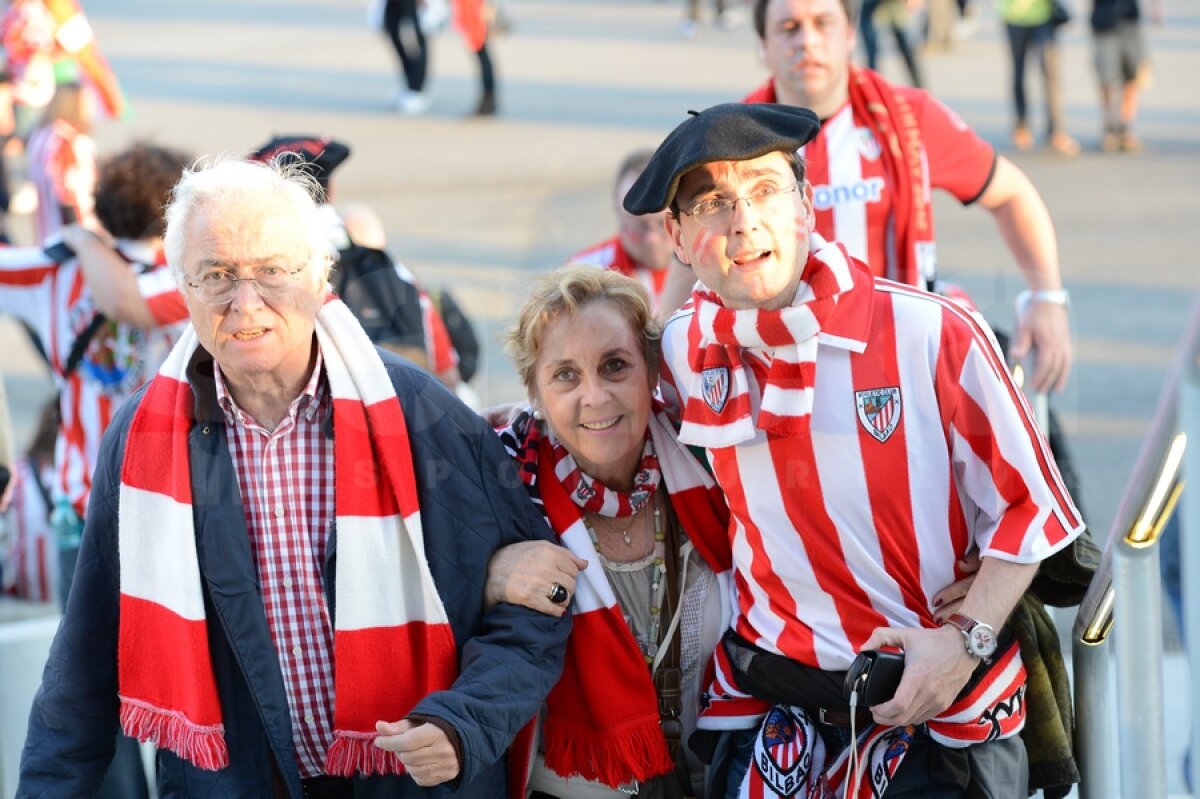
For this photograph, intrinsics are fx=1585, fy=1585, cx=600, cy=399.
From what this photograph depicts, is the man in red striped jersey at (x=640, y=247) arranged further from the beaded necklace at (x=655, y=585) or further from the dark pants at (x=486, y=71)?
the dark pants at (x=486, y=71)

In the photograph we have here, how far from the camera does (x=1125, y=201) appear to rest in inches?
419

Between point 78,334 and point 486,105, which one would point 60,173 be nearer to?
point 78,334

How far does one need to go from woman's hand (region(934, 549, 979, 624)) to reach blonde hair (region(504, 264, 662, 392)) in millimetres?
683

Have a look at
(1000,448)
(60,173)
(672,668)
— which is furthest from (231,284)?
(60,173)

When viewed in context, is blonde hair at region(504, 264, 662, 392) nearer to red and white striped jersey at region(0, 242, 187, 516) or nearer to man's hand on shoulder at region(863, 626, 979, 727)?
man's hand on shoulder at region(863, 626, 979, 727)

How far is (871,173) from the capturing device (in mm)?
3680

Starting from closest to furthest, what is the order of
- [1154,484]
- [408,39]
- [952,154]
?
[1154,484], [952,154], [408,39]

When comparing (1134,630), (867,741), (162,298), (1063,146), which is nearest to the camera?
(1134,630)

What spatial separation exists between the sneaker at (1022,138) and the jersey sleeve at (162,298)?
29.6 feet

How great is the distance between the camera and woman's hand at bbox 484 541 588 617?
2850 mm

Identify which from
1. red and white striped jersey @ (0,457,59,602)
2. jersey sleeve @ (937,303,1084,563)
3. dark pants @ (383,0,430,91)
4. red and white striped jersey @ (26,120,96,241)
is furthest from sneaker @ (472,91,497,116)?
jersey sleeve @ (937,303,1084,563)

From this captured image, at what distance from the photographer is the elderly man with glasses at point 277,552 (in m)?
2.84

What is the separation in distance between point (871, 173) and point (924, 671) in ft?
4.73

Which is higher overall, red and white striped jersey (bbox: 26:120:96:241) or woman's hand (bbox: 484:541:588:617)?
red and white striped jersey (bbox: 26:120:96:241)
